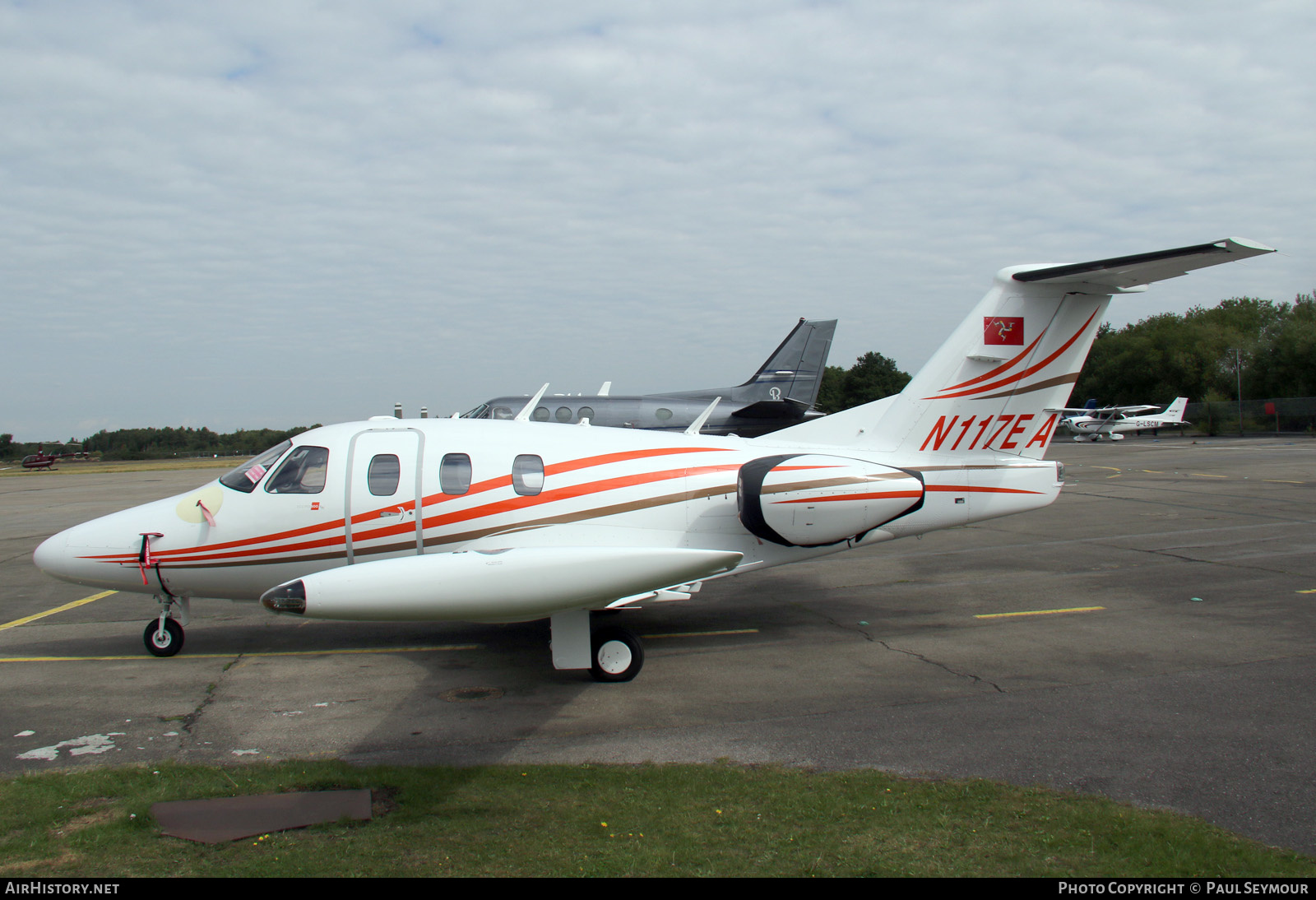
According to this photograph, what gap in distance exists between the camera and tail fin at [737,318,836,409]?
84.8 feet

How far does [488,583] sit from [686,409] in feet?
53.2

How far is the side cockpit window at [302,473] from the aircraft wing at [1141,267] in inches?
318

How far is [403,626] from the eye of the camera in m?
10.5

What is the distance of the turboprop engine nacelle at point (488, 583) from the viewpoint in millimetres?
6477

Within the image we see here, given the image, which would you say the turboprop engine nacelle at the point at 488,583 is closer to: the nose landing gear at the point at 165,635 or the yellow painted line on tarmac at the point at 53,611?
the nose landing gear at the point at 165,635

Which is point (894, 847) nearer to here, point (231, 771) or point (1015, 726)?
point (1015, 726)

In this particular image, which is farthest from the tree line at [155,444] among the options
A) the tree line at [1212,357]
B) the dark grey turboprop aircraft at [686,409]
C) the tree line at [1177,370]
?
the tree line at [1212,357]

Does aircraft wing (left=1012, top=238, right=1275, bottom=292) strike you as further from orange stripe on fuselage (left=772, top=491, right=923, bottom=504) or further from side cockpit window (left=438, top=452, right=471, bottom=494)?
side cockpit window (left=438, top=452, right=471, bottom=494)

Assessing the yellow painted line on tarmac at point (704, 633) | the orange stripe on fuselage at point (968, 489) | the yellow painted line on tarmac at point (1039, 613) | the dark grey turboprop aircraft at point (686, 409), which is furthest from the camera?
the dark grey turboprop aircraft at point (686, 409)

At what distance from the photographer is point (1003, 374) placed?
9.57 metres

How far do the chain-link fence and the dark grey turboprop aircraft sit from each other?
54.3 meters

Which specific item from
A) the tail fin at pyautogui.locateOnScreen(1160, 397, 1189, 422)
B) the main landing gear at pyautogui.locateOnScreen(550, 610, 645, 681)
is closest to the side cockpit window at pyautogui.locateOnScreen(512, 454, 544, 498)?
the main landing gear at pyautogui.locateOnScreen(550, 610, 645, 681)

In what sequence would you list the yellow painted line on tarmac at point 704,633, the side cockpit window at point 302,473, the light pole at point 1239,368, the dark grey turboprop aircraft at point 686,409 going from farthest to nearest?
the light pole at point 1239,368, the dark grey turboprop aircraft at point 686,409, the yellow painted line on tarmac at point 704,633, the side cockpit window at point 302,473
